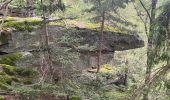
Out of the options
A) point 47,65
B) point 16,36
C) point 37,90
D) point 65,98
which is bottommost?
point 65,98

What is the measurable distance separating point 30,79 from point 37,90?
2385 mm

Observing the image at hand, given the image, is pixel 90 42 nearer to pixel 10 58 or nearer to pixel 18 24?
pixel 18 24

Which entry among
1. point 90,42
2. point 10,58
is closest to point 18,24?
point 10,58

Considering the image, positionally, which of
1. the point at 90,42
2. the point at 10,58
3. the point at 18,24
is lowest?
the point at 10,58

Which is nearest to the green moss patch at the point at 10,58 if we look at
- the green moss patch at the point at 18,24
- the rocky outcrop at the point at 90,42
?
the rocky outcrop at the point at 90,42

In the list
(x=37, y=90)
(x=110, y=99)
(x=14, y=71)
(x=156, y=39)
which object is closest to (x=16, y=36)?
(x=14, y=71)

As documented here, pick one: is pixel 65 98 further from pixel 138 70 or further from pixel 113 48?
pixel 113 48

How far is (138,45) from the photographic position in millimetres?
15258

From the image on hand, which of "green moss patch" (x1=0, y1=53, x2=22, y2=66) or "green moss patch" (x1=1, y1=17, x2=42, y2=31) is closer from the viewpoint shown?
"green moss patch" (x1=0, y1=53, x2=22, y2=66)

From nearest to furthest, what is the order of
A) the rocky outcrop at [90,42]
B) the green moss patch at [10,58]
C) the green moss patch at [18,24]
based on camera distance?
the green moss patch at [10,58], the green moss patch at [18,24], the rocky outcrop at [90,42]

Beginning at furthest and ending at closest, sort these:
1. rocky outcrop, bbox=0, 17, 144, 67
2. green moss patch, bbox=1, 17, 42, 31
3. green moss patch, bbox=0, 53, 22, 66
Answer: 1. rocky outcrop, bbox=0, 17, 144, 67
2. green moss patch, bbox=1, 17, 42, 31
3. green moss patch, bbox=0, 53, 22, 66

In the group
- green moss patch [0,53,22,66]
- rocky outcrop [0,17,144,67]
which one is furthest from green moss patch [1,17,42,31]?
green moss patch [0,53,22,66]

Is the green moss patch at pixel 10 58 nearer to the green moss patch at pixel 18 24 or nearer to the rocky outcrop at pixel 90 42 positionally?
the rocky outcrop at pixel 90 42

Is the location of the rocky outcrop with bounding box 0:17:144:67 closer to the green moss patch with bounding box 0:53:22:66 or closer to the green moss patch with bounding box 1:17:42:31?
the green moss patch with bounding box 1:17:42:31
